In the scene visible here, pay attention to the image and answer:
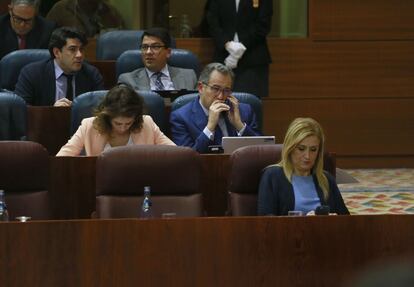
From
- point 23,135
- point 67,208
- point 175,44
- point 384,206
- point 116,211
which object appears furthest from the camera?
point 175,44

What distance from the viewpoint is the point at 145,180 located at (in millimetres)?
5488

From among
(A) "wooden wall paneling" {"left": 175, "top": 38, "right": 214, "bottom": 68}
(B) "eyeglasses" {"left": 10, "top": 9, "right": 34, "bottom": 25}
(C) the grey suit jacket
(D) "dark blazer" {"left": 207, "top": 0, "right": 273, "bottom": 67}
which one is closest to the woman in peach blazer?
(C) the grey suit jacket

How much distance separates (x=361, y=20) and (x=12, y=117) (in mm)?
4066

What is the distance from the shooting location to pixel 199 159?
5.62m

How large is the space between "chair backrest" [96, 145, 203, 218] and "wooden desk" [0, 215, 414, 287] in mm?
1362

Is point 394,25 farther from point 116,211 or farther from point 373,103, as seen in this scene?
point 116,211

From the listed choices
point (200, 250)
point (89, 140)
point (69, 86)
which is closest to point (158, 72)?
point (69, 86)

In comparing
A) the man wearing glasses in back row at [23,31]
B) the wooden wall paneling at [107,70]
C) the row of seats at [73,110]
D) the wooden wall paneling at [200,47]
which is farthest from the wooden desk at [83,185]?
the wooden wall paneling at [200,47]

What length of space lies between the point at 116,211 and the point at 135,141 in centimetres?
86

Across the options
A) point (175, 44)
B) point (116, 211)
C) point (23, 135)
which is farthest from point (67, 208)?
point (175, 44)

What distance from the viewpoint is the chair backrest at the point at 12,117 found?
684 centimetres

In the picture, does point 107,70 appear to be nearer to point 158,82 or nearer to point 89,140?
point 158,82

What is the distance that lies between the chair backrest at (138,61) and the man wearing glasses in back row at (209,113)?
124 centimetres

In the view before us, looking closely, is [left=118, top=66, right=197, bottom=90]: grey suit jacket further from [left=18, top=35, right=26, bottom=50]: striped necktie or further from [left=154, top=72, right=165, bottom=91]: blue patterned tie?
[left=18, top=35, right=26, bottom=50]: striped necktie
